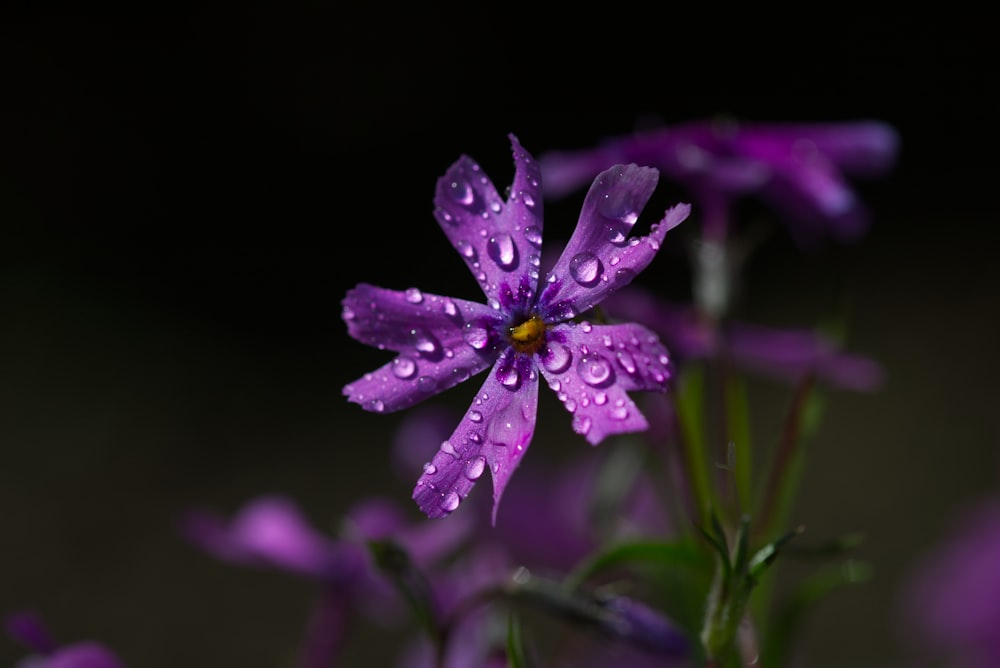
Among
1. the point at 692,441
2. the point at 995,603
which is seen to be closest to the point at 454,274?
the point at 995,603

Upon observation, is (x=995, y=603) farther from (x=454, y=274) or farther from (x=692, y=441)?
Result: (x=454, y=274)

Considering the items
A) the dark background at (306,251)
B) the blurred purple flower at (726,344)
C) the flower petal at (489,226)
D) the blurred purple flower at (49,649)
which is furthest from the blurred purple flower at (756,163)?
the dark background at (306,251)

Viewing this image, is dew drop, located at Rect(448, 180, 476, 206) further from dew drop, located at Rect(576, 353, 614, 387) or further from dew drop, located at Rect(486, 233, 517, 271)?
dew drop, located at Rect(576, 353, 614, 387)

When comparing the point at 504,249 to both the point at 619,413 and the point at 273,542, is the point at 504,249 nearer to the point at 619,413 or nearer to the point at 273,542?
the point at 619,413

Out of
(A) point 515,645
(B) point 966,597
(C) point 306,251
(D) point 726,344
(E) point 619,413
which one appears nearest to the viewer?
(E) point 619,413

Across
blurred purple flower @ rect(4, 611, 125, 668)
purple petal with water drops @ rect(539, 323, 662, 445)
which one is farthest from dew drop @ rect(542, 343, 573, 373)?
Result: blurred purple flower @ rect(4, 611, 125, 668)

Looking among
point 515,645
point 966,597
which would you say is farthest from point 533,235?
point 966,597
